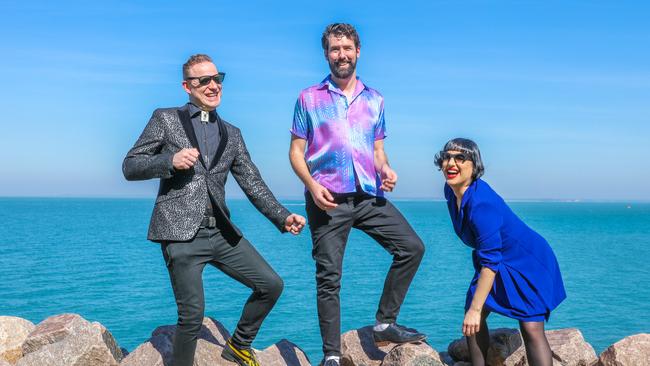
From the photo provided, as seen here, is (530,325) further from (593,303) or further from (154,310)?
(593,303)

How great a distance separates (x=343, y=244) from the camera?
22.6 feet

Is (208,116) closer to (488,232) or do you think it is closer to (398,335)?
(488,232)

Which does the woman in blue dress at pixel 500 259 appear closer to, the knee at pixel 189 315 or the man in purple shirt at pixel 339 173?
the man in purple shirt at pixel 339 173

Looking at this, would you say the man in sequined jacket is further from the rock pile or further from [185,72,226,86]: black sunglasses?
the rock pile

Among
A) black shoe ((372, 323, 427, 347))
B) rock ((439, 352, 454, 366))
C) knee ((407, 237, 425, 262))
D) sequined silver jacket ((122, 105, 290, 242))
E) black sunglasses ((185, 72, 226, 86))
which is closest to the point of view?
sequined silver jacket ((122, 105, 290, 242))

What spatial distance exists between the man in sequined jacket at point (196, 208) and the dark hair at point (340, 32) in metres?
1.00

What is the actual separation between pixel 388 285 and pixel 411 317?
2029 centimetres

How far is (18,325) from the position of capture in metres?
9.37

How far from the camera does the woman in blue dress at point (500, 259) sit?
597 centimetres

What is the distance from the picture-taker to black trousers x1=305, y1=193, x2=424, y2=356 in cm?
678

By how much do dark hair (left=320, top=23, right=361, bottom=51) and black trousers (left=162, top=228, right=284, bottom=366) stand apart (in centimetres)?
193

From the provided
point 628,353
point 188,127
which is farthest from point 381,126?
point 628,353

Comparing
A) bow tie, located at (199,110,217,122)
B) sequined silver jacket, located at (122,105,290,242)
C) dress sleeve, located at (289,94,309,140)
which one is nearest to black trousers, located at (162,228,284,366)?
sequined silver jacket, located at (122,105,290,242)

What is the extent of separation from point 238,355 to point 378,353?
4.69 feet
